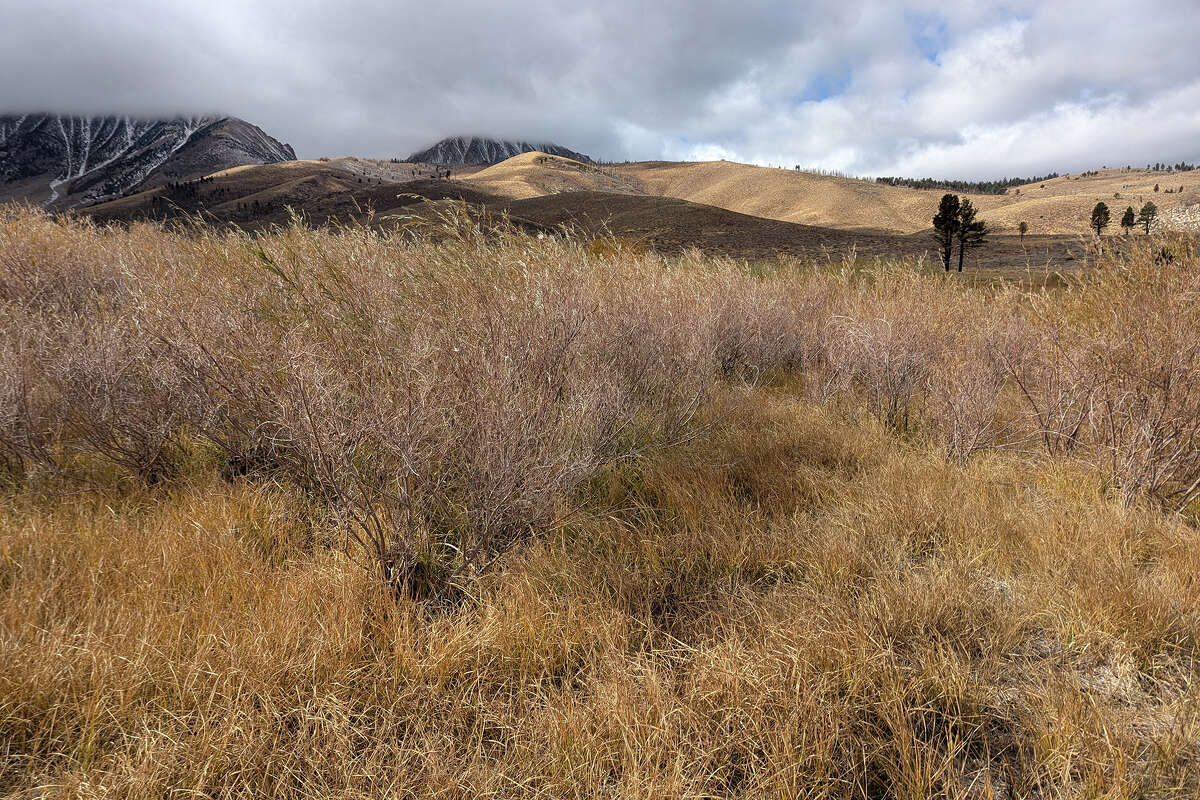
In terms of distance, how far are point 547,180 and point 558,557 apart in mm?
99486

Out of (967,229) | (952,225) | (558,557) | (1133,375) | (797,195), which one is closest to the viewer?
(558,557)

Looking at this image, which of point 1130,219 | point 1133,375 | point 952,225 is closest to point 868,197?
point 1130,219

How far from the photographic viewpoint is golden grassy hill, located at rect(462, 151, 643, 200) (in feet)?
254

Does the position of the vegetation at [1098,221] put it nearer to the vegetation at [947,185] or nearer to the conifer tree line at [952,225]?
the conifer tree line at [952,225]

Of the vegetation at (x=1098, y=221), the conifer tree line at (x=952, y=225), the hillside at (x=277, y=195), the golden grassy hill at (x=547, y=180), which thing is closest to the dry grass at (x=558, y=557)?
the vegetation at (x=1098, y=221)

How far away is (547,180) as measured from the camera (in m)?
91.9

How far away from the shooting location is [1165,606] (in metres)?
1.75

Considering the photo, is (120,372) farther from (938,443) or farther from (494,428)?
(938,443)

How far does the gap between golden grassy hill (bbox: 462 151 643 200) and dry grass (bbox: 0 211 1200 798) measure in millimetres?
75146

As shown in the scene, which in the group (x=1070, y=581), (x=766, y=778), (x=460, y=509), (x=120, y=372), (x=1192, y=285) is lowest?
(x=766, y=778)

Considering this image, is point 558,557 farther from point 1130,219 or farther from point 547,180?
point 547,180

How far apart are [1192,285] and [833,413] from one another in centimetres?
203

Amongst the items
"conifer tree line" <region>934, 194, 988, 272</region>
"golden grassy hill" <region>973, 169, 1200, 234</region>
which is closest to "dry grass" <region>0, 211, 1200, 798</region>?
"conifer tree line" <region>934, 194, 988, 272</region>

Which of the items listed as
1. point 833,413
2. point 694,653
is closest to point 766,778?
point 694,653
